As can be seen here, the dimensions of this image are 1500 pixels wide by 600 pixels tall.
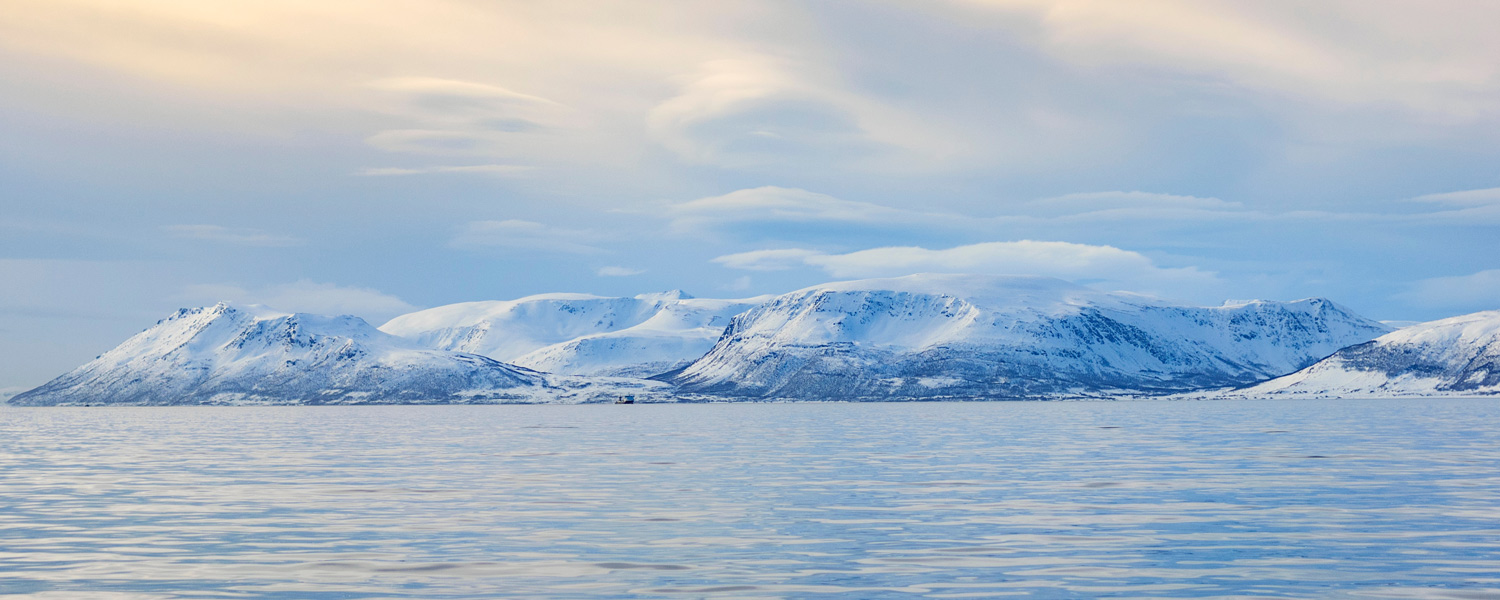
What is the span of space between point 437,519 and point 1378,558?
3140cm

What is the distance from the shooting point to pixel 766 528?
147ft

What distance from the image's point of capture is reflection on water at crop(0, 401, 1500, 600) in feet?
108

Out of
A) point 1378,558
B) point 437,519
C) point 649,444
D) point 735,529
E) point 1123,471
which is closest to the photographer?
point 1378,558

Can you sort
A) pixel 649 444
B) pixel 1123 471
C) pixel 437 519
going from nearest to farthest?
1. pixel 437 519
2. pixel 1123 471
3. pixel 649 444

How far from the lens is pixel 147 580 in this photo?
3375cm

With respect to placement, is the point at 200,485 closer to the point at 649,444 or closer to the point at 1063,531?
the point at 1063,531

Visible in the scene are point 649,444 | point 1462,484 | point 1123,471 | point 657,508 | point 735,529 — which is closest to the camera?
point 735,529

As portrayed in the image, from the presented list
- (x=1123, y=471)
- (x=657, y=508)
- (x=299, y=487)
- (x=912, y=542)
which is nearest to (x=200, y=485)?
(x=299, y=487)

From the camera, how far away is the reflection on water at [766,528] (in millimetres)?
32844

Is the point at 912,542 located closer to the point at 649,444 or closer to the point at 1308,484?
the point at 1308,484

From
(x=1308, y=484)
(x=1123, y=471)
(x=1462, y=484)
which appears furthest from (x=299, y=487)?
(x=1462, y=484)

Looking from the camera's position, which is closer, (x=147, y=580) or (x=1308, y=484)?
(x=147, y=580)

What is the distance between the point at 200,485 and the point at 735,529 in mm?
34364

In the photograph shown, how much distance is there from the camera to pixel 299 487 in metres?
64.3
